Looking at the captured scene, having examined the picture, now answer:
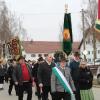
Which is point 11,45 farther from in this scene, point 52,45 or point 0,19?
point 52,45

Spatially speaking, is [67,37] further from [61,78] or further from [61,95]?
[61,78]

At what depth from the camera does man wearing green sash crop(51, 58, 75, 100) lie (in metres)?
13.2

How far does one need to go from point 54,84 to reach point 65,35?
17.2 metres

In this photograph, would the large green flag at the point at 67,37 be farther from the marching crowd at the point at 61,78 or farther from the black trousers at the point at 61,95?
the black trousers at the point at 61,95

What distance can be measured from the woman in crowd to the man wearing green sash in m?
1.20

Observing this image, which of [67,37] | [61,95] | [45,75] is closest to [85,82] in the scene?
[61,95]

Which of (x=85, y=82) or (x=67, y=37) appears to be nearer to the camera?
(x=85, y=82)

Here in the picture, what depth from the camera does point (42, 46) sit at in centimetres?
15025

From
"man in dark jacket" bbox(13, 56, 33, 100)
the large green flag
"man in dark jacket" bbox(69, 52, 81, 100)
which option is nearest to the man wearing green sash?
"man in dark jacket" bbox(69, 52, 81, 100)

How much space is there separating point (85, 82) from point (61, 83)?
160 centimetres

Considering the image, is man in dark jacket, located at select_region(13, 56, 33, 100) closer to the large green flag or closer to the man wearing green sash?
the man wearing green sash

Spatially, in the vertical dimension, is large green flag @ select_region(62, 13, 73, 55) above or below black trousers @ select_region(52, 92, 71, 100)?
above

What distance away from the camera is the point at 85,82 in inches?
576

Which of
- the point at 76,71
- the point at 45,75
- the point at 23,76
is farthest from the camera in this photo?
the point at 23,76
